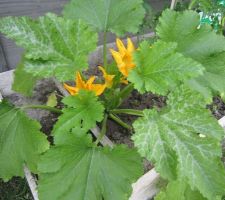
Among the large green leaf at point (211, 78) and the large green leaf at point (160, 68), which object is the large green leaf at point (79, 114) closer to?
the large green leaf at point (160, 68)

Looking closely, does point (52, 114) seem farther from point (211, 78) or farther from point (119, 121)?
point (211, 78)

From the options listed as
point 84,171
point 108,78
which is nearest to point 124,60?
point 108,78

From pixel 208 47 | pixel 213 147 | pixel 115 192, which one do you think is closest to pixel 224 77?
pixel 208 47

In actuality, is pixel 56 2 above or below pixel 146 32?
above

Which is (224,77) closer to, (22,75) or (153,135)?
(153,135)

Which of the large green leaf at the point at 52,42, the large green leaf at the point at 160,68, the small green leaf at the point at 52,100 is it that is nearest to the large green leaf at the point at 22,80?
the small green leaf at the point at 52,100

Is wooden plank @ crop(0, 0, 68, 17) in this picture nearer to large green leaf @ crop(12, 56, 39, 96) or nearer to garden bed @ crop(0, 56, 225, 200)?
garden bed @ crop(0, 56, 225, 200)
